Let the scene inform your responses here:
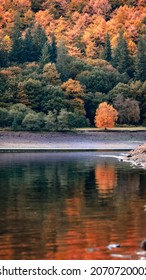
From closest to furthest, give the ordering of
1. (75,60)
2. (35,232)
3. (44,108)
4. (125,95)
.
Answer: (35,232), (44,108), (125,95), (75,60)

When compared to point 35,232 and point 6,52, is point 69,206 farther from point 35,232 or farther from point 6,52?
point 6,52

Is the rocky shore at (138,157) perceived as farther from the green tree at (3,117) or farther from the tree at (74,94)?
the tree at (74,94)

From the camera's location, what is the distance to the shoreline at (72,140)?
10854 centimetres

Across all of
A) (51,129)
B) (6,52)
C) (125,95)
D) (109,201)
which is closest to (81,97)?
(125,95)

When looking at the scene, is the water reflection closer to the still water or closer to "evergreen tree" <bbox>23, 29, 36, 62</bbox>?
the still water

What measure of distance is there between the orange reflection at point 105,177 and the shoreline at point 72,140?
142 ft

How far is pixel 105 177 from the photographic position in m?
52.9

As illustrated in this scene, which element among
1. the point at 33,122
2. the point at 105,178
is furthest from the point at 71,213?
the point at 33,122

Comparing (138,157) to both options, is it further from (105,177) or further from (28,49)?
(28,49)

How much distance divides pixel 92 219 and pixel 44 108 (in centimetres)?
10461

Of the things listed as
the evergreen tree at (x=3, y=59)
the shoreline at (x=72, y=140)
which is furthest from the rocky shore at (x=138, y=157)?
the evergreen tree at (x=3, y=59)

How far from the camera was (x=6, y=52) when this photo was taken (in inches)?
7219

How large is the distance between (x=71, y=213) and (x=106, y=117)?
99463 millimetres
